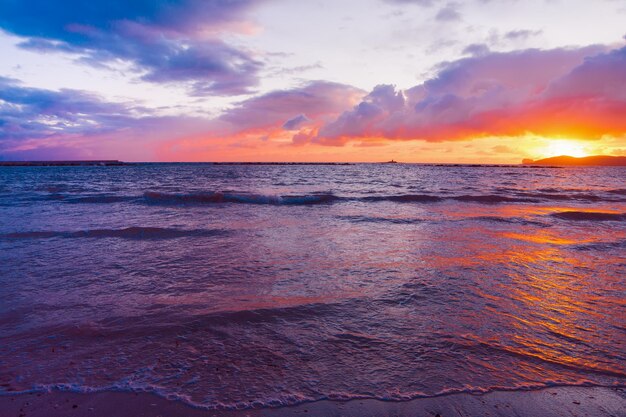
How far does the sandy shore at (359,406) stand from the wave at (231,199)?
24.7 metres

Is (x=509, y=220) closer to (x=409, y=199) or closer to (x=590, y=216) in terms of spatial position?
(x=590, y=216)

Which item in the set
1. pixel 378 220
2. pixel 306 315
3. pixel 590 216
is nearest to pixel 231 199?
pixel 378 220

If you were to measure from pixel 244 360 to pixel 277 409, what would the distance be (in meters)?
1.15

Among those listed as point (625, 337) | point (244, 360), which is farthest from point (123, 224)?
point (625, 337)

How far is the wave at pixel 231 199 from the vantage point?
95.3 feet

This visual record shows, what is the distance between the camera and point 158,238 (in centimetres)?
1398

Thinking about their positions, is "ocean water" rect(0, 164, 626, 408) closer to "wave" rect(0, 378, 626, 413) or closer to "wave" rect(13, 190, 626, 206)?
"wave" rect(0, 378, 626, 413)

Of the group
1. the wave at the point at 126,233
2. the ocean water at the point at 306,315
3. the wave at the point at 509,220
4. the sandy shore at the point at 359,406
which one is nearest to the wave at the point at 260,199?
the wave at the point at 509,220

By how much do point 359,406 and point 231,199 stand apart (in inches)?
1086

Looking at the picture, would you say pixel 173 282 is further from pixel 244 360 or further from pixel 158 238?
pixel 158 238

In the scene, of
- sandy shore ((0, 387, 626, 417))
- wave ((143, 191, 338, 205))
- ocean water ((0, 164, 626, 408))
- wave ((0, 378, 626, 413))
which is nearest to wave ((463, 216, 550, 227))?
ocean water ((0, 164, 626, 408))

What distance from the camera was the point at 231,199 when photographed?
30.3 metres

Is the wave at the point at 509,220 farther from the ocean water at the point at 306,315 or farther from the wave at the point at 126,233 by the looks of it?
the wave at the point at 126,233

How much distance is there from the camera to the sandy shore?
12.7 feet
